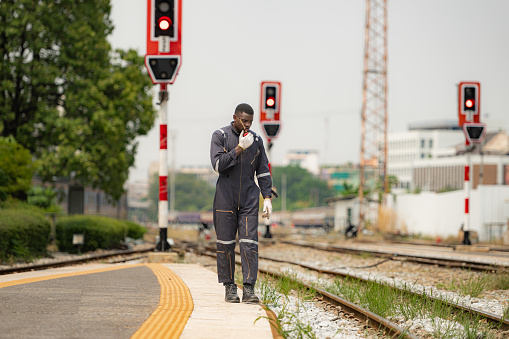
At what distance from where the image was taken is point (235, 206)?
24.6 feet

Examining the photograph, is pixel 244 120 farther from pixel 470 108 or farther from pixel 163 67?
pixel 470 108

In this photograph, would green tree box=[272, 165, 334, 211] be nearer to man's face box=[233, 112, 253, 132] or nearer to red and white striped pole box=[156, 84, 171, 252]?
red and white striped pole box=[156, 84, 171, 252]

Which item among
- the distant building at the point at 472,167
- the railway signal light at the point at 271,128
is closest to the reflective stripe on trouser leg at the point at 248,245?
the railway signal light at the point at 271,128

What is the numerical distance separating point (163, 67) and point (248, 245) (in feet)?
22.2

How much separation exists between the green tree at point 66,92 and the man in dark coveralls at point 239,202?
2151 centimetres

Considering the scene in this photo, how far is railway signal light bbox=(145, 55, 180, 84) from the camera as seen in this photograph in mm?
13336

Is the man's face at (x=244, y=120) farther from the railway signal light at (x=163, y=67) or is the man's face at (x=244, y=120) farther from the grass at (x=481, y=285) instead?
the railway signal light at (x=163, y=67)

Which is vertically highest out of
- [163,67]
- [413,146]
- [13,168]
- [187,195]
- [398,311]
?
[413,146]

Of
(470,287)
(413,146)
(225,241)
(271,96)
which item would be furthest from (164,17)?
(413,146)

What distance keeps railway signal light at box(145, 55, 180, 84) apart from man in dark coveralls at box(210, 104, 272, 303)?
6.05 meters

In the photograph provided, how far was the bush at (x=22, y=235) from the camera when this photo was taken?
50.4 feet

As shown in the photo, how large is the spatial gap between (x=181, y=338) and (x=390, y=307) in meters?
3.83

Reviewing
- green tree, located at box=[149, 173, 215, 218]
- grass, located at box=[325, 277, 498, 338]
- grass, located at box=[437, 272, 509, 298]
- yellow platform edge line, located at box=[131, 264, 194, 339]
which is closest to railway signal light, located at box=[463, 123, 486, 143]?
Answer: grass, located at box=[437, 272, 509, 298]

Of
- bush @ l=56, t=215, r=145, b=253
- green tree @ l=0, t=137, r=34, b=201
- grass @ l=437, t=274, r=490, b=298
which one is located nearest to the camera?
grass @ l=437, t=274, r=490, b=298
